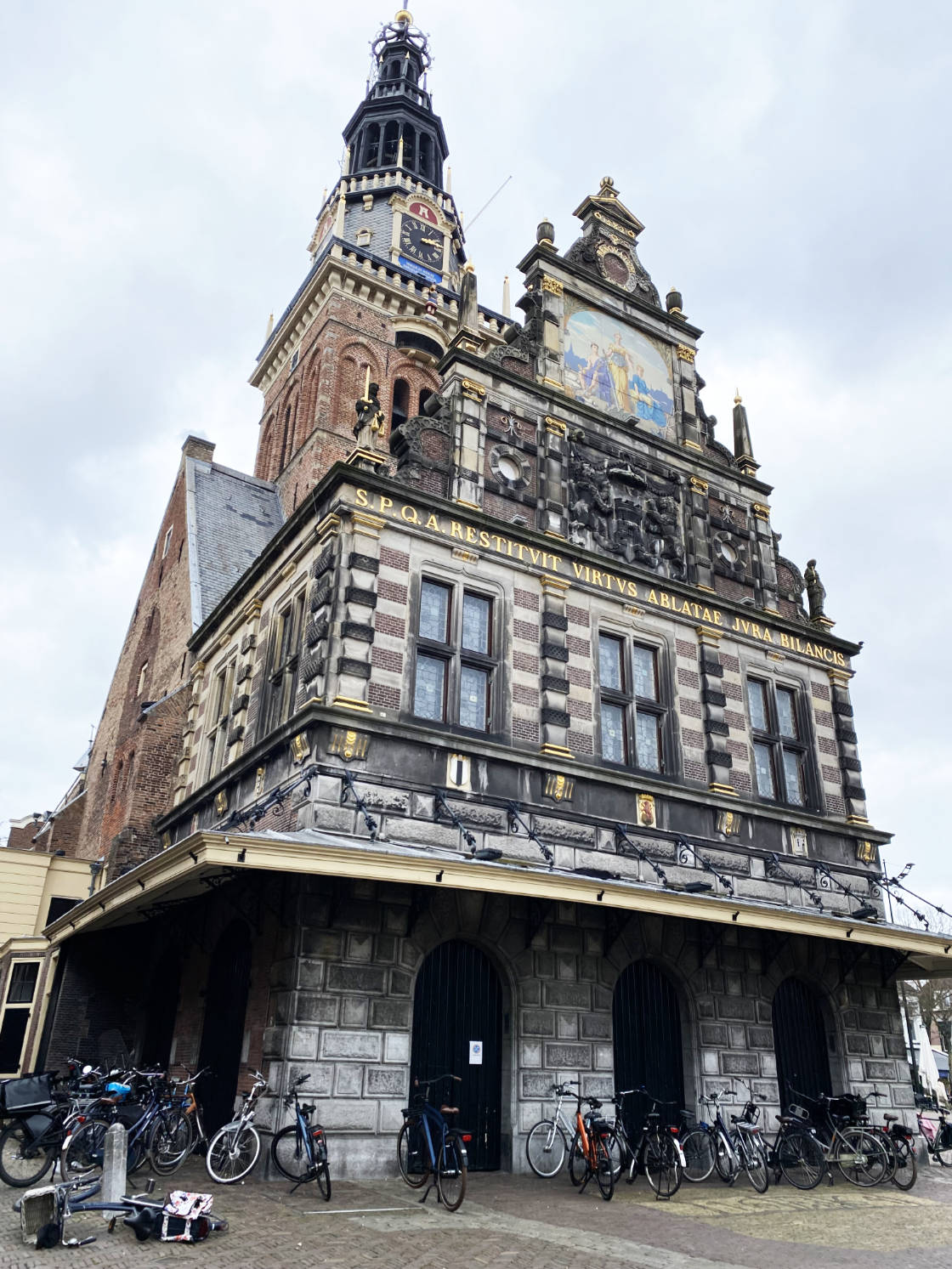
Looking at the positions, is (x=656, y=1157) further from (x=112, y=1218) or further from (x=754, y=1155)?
(x=112, y=1218)

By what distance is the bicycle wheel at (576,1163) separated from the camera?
12.2 m

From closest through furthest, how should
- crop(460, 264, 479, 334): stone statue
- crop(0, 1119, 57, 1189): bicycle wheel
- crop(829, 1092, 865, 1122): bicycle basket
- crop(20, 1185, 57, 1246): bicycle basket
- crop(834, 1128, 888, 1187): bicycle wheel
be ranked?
crop(20, 1185, 57, 1246): bicycle basket, crop(0, 1119, 57, 1189): bicycle wheel, crop(834, 1128, 888, 1187): bicycle wheel, crop(829, 1092, 865, 1122): bicycle basket, crop(460, 264, 479, 334): stone statue

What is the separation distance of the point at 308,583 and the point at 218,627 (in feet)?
19.7

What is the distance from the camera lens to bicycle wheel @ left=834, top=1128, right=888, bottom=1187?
13.5 meters

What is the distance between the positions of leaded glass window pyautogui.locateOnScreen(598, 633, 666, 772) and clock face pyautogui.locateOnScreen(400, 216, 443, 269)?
1126 inches

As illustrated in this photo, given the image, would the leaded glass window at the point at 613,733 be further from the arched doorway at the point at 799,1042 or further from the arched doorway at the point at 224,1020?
the arched doorway at the point at 224,1020

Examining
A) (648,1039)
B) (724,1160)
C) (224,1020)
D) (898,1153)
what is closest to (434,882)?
(224,1020)

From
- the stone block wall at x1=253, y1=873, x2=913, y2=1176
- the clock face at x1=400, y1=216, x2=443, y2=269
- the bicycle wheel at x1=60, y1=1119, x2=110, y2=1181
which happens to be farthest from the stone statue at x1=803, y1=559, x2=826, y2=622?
the clock face at x1=400, y1=216, x2=443, y2=269

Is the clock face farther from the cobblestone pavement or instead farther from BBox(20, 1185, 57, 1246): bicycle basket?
BBox(20, 1185, 57, 1246): bicycle basket

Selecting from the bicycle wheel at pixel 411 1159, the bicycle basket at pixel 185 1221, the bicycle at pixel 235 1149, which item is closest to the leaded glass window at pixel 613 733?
the bicycle wheel at pixel 411 1159

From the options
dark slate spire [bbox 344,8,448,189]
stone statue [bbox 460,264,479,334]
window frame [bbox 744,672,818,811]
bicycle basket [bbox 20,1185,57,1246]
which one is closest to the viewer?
bicycle basket [bbox 20,1185,57,1246]

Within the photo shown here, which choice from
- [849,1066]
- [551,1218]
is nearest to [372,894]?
[551,1218]

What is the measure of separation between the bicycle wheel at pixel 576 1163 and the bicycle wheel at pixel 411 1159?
6.14 ft

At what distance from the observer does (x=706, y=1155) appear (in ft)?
46.3
